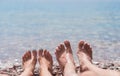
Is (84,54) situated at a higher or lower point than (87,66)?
higher

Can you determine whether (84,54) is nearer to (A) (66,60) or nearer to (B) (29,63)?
(A) (66,60)

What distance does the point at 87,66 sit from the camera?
17.4ft

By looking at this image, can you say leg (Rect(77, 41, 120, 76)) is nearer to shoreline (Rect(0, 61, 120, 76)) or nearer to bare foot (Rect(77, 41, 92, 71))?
bare foot (Rect(77, 41, 92, 71))

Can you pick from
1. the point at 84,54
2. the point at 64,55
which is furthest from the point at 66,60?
the point at 84,54

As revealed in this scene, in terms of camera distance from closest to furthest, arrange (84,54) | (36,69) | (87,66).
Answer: (87,66)
(84,54)
(36,69)

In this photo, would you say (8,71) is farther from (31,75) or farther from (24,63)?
(31,75)

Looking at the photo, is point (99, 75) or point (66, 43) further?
point (66, 43)

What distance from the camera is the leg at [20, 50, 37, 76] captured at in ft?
18.6

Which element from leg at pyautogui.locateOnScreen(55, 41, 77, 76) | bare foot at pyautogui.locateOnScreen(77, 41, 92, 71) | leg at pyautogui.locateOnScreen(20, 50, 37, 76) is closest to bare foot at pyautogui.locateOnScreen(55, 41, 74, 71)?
leg at pyautogui.locateOnScreen(55, 41, 77, 76)

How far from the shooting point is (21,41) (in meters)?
11.5

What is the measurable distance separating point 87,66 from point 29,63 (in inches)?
46.9

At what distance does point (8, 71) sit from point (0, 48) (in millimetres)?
4198

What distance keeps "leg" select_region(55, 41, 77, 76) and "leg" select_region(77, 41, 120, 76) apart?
150mm

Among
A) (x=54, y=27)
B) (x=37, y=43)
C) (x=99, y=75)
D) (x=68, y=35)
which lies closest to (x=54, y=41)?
(x=37, y=43)
